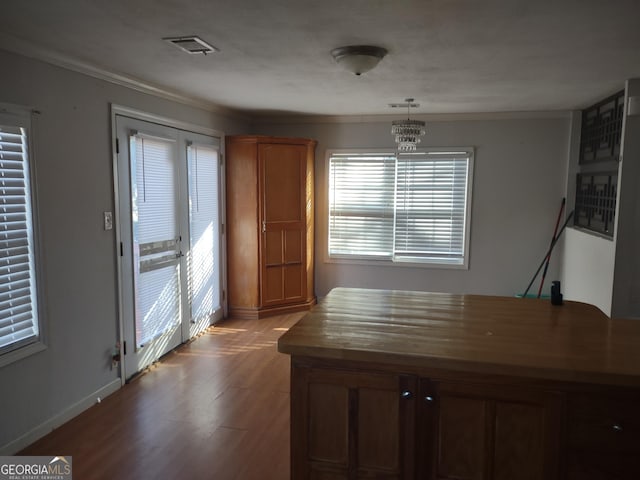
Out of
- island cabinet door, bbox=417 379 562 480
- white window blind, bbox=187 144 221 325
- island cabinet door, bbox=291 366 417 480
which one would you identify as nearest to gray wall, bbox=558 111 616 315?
island cabinet door, bbox=417 379 562 480

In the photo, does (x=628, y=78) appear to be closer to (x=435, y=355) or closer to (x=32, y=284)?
(x=435, y=355)

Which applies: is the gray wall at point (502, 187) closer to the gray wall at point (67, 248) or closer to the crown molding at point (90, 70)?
the crown molding at point (90, 70)

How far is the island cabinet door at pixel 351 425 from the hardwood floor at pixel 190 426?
2.22ft

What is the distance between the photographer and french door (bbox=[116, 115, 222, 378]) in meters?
3.49

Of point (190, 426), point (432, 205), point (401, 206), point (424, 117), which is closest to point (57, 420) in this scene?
point (190, 426)

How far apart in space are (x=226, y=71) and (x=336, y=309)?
1.92 metres

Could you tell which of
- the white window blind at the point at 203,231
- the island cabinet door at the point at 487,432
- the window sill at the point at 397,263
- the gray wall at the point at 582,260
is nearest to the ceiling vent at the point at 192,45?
the white window blind at the point at 203,231

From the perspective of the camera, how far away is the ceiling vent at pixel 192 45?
2.44m

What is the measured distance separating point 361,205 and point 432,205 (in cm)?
84

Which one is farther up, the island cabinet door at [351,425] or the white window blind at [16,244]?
the white window blind at [16,244]

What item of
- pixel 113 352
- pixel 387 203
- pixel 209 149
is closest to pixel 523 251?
pixel 387 203

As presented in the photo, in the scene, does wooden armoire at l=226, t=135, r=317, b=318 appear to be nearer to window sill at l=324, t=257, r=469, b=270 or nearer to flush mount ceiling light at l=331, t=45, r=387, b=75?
window sill at l=324, t=257, r=469, b=270

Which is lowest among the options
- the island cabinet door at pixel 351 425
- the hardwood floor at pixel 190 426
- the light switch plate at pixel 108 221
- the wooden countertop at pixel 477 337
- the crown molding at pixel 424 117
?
the hardwood floor at pixel 190 426

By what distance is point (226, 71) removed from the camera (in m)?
3.19
